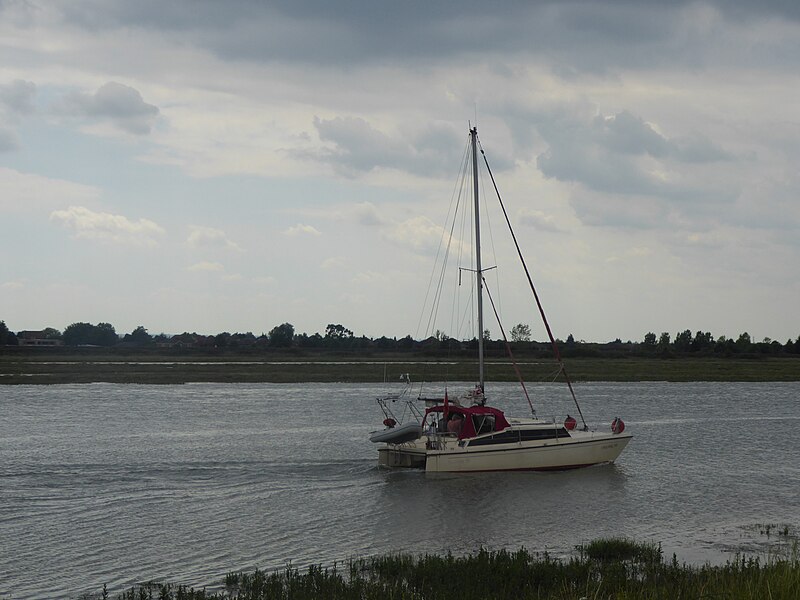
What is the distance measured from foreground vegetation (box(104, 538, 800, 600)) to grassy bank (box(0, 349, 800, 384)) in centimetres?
6544

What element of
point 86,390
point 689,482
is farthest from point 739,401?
point 86,390

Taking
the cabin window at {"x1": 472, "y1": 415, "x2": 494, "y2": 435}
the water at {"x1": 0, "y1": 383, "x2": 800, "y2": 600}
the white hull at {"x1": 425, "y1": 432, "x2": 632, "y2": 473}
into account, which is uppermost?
the cabin window at {"x1": 472, "y1": 415, "x2": 494, "y2": 435}

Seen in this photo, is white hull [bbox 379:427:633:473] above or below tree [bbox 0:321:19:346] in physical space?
below

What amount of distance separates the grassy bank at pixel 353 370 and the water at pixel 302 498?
127ft

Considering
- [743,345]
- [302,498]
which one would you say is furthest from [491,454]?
[743,345]

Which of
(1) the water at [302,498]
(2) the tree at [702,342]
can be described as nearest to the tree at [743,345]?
(2) the tree at [702,342]

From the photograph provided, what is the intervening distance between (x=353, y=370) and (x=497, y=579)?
300 ft

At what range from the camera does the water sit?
2359 cm

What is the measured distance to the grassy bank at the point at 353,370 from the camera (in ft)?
318

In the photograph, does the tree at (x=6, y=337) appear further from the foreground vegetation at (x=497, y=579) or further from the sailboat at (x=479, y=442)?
the foreground vegetation at (x=497, y=579)

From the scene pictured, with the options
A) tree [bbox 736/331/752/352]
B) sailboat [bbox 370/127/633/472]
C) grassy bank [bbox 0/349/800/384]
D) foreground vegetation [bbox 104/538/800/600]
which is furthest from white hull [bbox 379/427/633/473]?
tree [bbox 736/331/752/352]

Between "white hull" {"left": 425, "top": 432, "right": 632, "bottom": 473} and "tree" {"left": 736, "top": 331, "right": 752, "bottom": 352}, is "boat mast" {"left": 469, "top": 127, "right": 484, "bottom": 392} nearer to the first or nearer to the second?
"white hull" {"left": 425, "top": 432, "right": 632, "bottom": 473}

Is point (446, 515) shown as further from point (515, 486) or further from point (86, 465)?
point (86, 465)

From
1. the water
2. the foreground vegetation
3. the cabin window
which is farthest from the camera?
the cabin window
